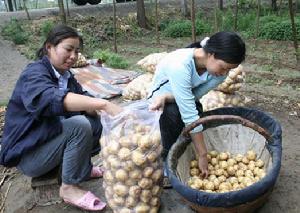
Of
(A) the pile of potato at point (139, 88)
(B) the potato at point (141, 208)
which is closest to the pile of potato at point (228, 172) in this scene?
(B) the potato at point (141, 208)

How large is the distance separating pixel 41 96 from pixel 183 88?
0.87 m

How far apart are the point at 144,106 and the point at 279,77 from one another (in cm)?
394

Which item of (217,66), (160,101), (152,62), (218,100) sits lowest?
(218,100)

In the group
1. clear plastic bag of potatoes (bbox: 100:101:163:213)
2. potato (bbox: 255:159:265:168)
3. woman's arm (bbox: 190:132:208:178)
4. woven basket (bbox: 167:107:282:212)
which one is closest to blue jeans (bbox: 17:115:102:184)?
clear plastic bag of potatoes (bbox: 100:101:163:213)

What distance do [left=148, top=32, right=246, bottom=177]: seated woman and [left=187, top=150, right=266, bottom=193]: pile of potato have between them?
87 millimetres

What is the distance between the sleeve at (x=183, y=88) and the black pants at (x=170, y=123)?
0.91ft

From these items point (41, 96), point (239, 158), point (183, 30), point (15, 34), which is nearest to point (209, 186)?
point (239, 158)

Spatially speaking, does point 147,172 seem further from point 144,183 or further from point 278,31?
point 278,31

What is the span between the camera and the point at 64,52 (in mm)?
2479

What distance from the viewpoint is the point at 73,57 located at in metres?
2.51

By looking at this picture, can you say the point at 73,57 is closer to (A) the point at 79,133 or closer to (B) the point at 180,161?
(A) the point at 79,133

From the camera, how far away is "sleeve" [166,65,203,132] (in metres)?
Result: 2.55

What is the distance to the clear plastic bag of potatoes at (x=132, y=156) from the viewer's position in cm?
229

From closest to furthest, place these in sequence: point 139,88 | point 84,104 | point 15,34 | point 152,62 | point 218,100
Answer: point 84,104, point 218,100, point 152,62, point 139,88, point 15,34
